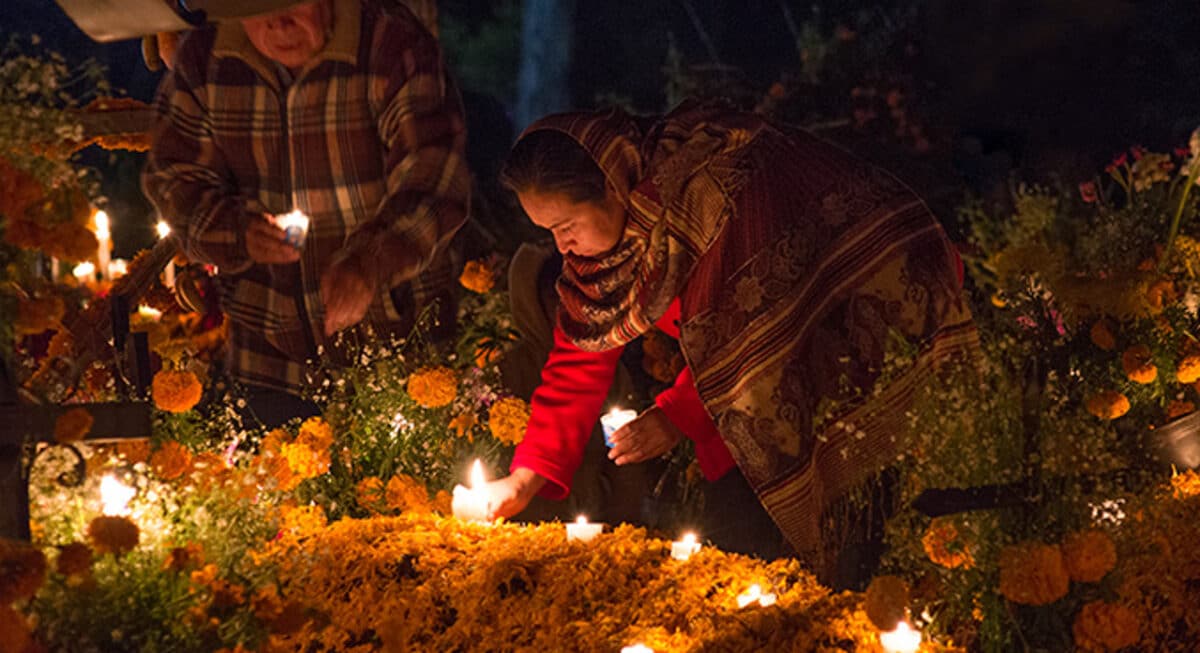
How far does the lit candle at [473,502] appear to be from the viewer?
3168 millimetres

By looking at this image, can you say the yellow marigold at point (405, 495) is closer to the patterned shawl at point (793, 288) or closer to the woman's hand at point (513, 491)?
the woman's hand at point (513, 491)

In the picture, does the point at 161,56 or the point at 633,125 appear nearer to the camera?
the point at 633,125

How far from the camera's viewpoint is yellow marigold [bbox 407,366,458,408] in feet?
10.8

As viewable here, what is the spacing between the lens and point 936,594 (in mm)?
2465

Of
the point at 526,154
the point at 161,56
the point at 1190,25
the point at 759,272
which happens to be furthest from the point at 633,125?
the point at 1190,25

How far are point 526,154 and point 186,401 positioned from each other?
2.91ft

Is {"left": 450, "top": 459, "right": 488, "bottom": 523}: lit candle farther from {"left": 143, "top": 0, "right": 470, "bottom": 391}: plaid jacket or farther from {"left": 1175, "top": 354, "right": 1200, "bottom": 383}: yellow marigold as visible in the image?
{"left": 1175, "top": 354, "right": 1200, "bottom": 383}: yellow marigold

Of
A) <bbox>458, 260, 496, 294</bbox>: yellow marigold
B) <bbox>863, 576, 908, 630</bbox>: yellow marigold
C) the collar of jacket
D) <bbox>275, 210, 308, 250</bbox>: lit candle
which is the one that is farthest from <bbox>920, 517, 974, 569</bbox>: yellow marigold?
the collar of jacket

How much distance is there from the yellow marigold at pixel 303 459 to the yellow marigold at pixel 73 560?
1.18 m

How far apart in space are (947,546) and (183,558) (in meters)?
1.25

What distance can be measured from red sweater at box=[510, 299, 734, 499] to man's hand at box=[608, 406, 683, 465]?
0.03 m

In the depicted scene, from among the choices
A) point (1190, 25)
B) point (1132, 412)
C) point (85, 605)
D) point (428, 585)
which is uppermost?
point (1190, 25)

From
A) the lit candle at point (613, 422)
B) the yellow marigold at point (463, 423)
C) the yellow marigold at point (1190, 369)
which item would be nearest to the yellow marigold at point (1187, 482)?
the yellow marigold at point (1190, 369)

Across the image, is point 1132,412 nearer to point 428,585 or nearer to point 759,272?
point 759,272
